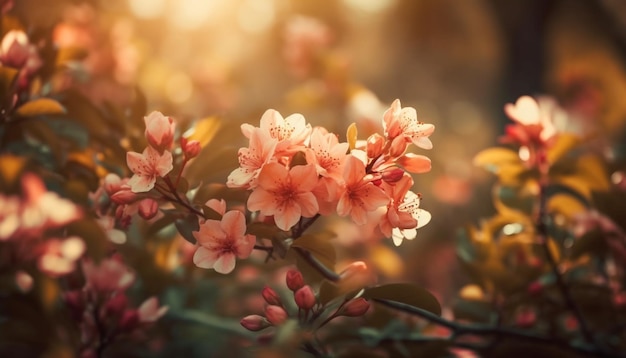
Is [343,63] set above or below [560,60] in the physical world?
below

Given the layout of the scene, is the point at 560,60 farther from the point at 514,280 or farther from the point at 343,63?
the point at 514,280

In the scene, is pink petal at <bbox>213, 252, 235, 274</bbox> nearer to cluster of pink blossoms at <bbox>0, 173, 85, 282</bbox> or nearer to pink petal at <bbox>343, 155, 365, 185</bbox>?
pink petal at <bbox>343, 155, 365, 185</bbox>

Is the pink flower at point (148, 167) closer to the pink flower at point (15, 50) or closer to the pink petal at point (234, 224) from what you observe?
the pink petal at point (234, 224)

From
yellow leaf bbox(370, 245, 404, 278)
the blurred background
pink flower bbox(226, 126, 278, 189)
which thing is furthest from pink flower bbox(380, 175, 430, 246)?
yellow leaf bbox(370, 245, 404, 278)

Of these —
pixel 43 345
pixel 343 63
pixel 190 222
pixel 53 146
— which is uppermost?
pixel 343 63

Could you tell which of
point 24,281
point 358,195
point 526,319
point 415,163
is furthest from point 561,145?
point 24,281

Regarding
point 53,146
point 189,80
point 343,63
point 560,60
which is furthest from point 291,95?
point 560,60

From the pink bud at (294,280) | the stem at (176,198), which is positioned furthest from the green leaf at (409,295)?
the stem at (176,198)
